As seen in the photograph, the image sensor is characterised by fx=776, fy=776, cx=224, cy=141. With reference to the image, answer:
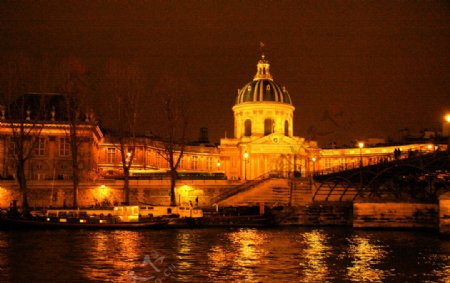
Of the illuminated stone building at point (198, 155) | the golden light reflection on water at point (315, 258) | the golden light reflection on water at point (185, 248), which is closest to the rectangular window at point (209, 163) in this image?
the illuminated stone building at point (198, 155)

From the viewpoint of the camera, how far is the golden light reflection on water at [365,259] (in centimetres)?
4106

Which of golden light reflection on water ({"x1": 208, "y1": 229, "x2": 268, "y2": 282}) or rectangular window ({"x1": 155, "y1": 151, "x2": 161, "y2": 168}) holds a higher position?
rectangular window ({"x1": 155, "y1": 151, "x2": 161, "y2": 168})

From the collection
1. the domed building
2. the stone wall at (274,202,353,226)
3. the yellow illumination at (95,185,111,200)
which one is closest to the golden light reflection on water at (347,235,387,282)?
the stone wall at (274,202,353,226)

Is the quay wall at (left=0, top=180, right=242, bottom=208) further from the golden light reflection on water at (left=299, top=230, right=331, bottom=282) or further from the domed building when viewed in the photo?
the domed building

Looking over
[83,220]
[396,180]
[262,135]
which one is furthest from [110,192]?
[262,135]

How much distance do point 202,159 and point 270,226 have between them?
69.4m

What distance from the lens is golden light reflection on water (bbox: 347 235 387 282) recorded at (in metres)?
41.1

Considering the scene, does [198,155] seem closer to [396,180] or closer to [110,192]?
[110,192]

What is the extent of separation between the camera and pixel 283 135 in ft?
464

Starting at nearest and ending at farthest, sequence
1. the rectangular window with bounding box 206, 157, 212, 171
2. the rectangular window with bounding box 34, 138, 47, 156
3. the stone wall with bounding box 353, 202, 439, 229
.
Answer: the stone wall with bounding box 353, 202, 439, 229 → the rectangular window with bounding box 34, 138, 47, 156 → the rectangular window with bounding box 206, 157, 212, 171

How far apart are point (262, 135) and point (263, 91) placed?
9.45 meters

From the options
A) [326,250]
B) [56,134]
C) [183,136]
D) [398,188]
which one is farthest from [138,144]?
[326,250]

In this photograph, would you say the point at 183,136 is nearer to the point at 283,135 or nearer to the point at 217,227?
the point at 217,227

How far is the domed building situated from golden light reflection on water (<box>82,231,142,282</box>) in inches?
3004
